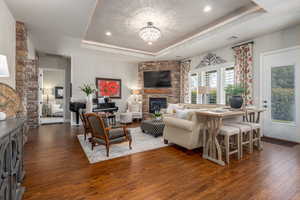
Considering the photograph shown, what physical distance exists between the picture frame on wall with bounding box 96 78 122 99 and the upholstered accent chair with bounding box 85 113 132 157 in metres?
3.71

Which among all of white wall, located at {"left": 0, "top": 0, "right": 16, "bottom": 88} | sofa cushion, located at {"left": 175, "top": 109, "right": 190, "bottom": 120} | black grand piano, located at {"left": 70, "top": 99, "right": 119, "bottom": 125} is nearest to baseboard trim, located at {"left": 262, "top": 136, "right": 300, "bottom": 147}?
sofa cushion, located at {"left": 175, "top": 109, "right": 190, "bottom": 120}

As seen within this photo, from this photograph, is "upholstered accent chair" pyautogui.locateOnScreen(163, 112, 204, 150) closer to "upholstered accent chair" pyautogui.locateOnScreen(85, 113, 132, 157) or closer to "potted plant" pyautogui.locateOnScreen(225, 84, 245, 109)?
"potted plant" pyautogui.locateOnScreen(225, 84, 245, 109)

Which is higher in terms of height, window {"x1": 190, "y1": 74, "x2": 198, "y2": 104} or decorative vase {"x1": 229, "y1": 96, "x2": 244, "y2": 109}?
window {"x1": 190, "y1": 74, "x2": 198, "y2": 104}

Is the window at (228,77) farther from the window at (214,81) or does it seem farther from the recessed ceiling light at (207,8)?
the recessed ceiling light at (207,8)

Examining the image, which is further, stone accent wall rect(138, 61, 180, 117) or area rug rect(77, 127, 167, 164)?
stone accent wall rect(138, 61, 180, 117)

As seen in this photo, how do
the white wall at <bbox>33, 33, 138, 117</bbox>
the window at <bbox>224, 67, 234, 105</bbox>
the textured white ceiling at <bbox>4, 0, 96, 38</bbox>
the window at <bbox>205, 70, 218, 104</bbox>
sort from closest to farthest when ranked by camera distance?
the textured white ceiling at <bbox>4, 0, 96, 38</bbox>, the white wall at <bbox>33, 33, 138, 117</bbox>, the window at <bbox>224, 67, 234, 105</bbox>, the window at <bbox>205, 70, 218, 104</bbox>

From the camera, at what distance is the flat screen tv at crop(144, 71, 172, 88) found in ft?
23.5

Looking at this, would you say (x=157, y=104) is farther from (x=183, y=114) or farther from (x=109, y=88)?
(x=183, y=114)

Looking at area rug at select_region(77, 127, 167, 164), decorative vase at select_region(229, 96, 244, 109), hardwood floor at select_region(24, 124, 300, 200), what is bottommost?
hardwood floor at select_region(24, 124, 300, 200)

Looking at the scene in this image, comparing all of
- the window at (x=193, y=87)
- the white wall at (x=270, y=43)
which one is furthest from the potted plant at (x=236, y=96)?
the window at (x=193, y=87)

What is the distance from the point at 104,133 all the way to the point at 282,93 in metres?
4.62

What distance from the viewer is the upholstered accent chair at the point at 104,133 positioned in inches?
115

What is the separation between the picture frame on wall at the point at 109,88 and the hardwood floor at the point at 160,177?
381 cm

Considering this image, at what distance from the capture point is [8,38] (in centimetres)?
284
